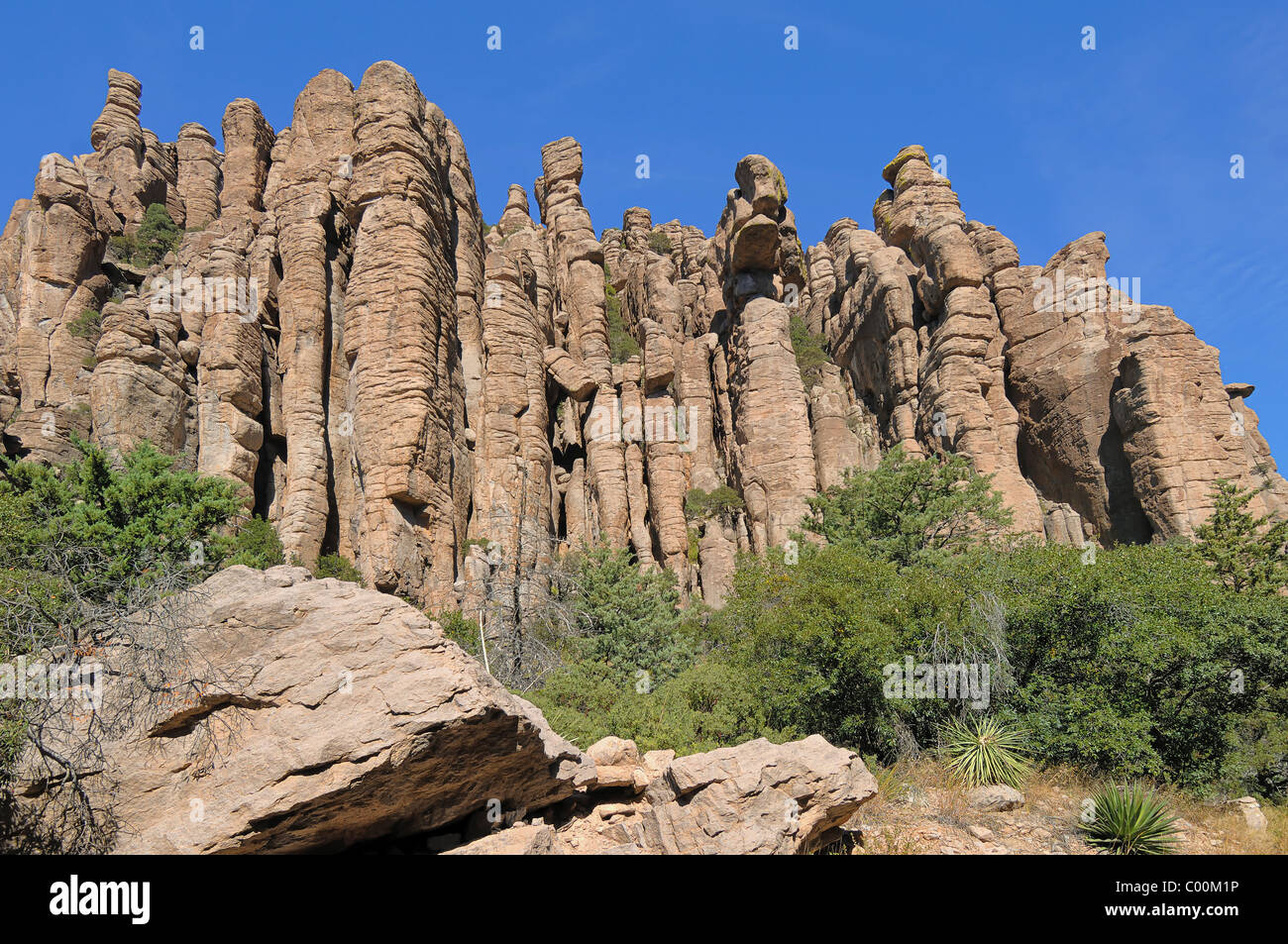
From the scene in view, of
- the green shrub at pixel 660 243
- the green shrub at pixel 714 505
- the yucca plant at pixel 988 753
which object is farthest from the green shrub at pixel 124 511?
the green shrub at pixel 660 243

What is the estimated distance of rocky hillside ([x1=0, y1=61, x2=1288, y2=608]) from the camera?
26281 millimetres

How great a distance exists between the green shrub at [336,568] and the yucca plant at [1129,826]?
21164 mm

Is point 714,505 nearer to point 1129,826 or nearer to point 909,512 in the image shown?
point 909,512

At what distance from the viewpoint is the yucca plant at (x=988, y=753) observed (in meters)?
11.3

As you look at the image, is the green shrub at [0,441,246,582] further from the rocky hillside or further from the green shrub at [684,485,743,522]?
the green shrub at [684,485,743,522]

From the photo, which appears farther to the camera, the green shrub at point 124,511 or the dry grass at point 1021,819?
the green shrub at point 124,511

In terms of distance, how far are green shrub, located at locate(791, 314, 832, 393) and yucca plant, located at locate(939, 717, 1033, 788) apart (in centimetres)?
2897

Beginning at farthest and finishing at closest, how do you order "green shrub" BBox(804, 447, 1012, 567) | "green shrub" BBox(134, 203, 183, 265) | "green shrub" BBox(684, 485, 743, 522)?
"green shrub" BBox(134, 203, 183, 265)
"green shrub" BBox(684, 485, 743, 522)
"green shrub" BBox(804, 447, 1012, 567)

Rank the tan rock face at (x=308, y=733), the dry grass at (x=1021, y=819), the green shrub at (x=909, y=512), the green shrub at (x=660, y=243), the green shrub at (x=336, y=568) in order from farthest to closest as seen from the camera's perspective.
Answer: the green shrub at (x=660, y=243)
the green shrub at (x=336, y=568)
the green shrub at (x=909, y=512)
the dry grass at (x=1021, y=819)
the tan rock face at (x=308, y=733)

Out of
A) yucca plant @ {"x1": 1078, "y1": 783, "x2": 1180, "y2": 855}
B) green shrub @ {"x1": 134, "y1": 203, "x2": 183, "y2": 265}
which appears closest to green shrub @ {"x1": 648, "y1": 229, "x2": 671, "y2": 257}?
green shrub @ {"x1": 134, "y1": 203, "x2": 183, "y2": 265}

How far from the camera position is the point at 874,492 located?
21.5 meters

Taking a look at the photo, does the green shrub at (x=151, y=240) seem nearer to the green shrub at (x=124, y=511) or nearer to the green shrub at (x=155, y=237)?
the green shrub at (x=155, y=237)

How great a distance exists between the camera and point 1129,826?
29.2 feet
